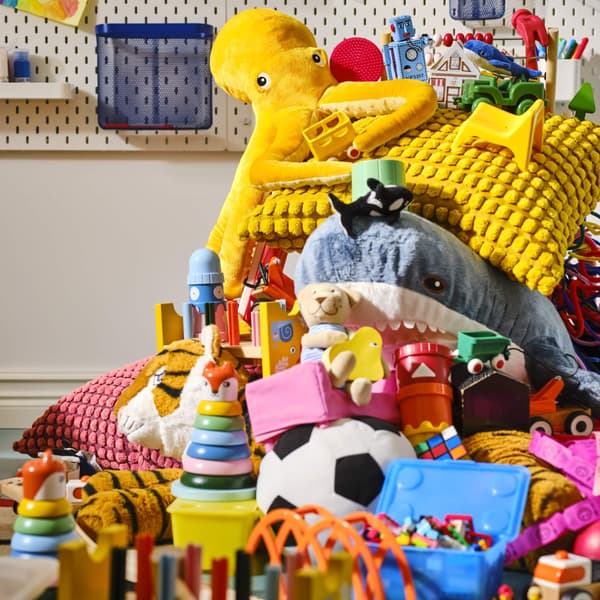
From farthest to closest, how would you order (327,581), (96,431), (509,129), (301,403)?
(96,431)
(509,129)
(301,403)
(327,581)

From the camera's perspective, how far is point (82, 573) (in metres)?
0.69

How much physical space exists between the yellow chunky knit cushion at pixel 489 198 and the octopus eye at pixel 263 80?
0.19 meters

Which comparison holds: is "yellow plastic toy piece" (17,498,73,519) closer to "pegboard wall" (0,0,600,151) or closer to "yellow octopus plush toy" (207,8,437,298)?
"yellow octopus plush toy" (207,8,437,298)

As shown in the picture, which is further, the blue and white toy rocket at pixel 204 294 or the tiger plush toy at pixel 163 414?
the blue and white toy rocket at pixel 204 294

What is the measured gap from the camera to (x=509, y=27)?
7.27 feet

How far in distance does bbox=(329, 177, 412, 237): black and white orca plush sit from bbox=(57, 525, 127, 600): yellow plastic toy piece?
2.19 feet

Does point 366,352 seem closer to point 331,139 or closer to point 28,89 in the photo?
point 331,139

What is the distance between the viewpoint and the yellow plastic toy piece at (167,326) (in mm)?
1514

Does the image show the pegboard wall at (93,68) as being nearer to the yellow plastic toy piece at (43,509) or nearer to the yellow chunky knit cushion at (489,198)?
the yellow chunky knit cushion at (489,198)

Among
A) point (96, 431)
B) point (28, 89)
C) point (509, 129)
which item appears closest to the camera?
point (509, 129)

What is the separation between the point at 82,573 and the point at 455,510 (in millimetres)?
449

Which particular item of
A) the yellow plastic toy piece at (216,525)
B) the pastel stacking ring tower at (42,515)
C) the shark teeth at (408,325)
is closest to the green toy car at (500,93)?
the shark teeth at (408,325)

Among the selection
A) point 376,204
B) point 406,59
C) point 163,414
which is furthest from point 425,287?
point 406,59

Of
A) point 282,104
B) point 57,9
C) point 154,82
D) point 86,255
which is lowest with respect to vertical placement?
point 86,255
